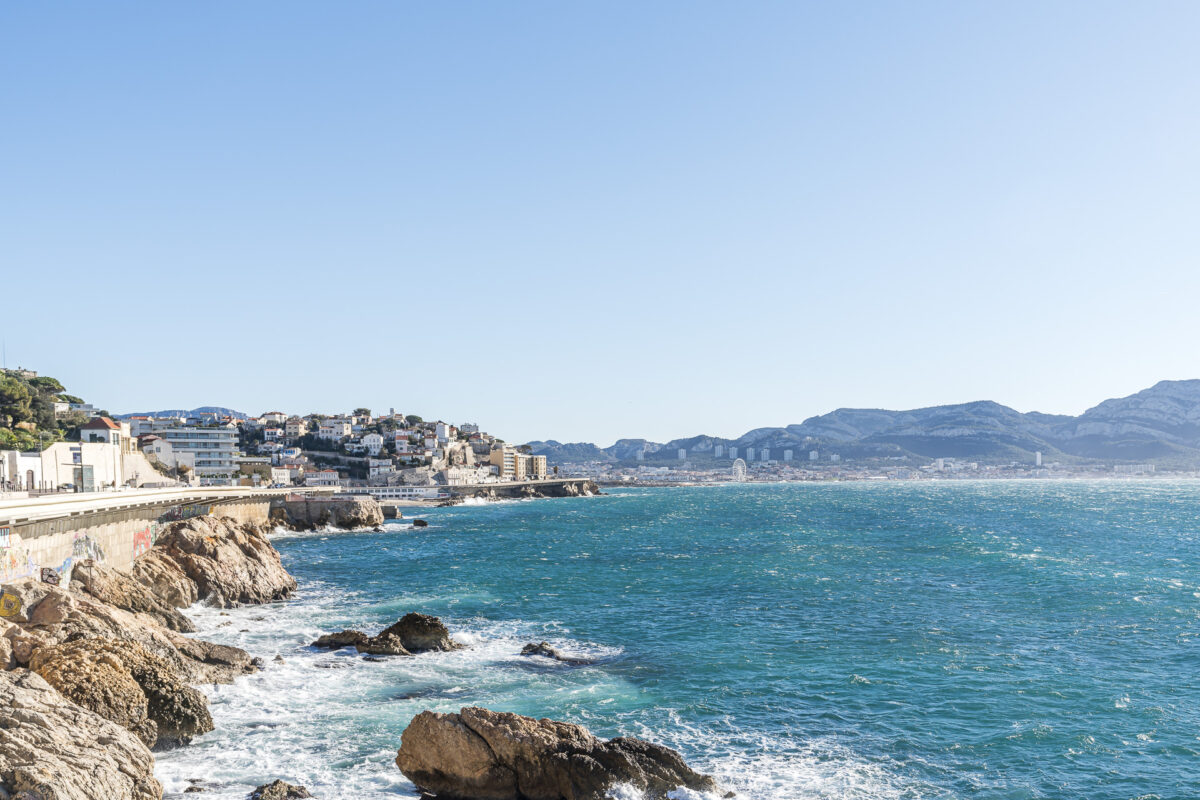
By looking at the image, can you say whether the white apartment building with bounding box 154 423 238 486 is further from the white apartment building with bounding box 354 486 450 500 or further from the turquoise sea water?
the turquoise sea water

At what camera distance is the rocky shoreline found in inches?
588

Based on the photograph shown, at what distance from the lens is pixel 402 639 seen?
32.5m

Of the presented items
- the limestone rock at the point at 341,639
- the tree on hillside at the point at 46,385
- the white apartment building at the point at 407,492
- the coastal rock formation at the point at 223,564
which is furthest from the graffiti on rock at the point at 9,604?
the white apartment building at the point at 407,492

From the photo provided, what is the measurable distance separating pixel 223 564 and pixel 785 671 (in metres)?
32.1

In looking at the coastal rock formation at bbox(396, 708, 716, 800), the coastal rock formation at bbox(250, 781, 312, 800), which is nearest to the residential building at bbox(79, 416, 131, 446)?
the coastal rock formation at bbox(250, 781, 312, 800)

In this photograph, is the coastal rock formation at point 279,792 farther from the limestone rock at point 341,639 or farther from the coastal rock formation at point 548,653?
the limestone rock at point 341,639

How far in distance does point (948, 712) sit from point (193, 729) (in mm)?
20921

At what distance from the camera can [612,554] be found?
2689 inches

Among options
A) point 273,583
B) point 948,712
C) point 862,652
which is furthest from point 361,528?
point 948,712

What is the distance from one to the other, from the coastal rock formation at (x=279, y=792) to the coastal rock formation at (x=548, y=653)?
13226mm

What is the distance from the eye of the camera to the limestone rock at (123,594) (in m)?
33.4

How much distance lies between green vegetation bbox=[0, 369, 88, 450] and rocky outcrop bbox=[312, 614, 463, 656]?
181 ft

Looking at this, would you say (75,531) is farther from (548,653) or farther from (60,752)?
(60,752)

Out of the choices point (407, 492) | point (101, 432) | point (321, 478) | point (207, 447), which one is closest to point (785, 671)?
point (101, 432)
